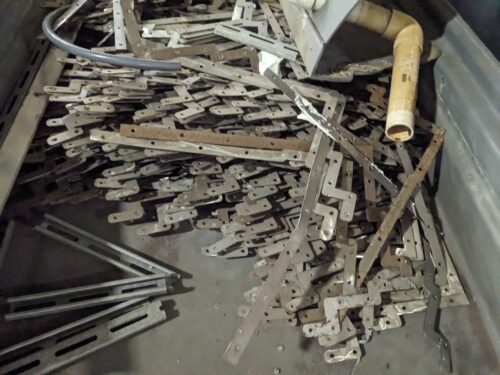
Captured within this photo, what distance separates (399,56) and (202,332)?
1077 mm

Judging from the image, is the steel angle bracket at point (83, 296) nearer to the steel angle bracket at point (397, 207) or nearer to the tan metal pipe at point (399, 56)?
the steel angle bracket at point (397, 207)

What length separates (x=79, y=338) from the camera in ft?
4.79

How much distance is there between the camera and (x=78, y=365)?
4.71ft

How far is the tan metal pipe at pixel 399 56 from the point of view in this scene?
4.63 feet

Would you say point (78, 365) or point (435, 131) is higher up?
point (435, 131)

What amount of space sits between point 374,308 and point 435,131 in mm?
629

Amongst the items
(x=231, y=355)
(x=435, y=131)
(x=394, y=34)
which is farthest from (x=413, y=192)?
(x=231, y=355)

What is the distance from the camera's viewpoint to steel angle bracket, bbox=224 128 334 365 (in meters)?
1.33

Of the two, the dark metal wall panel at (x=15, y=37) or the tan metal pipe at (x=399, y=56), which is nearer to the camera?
the tan metal pipe at (x=399, y=56)

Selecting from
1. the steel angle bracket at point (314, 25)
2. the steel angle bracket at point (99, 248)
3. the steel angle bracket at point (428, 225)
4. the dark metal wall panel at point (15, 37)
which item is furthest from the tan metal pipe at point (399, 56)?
the dark metal wall panel at point (15, 37)

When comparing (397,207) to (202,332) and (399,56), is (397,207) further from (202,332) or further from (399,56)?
(202,332)

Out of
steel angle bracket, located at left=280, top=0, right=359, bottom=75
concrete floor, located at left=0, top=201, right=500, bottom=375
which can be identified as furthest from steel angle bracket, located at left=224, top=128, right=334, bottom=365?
steel angle bracket, located at left=280, top=0, right=359, bottom=75

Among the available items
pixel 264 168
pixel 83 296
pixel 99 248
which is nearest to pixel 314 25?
pixel 264 168

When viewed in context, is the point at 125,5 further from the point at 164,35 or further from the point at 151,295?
the point at 151,295
